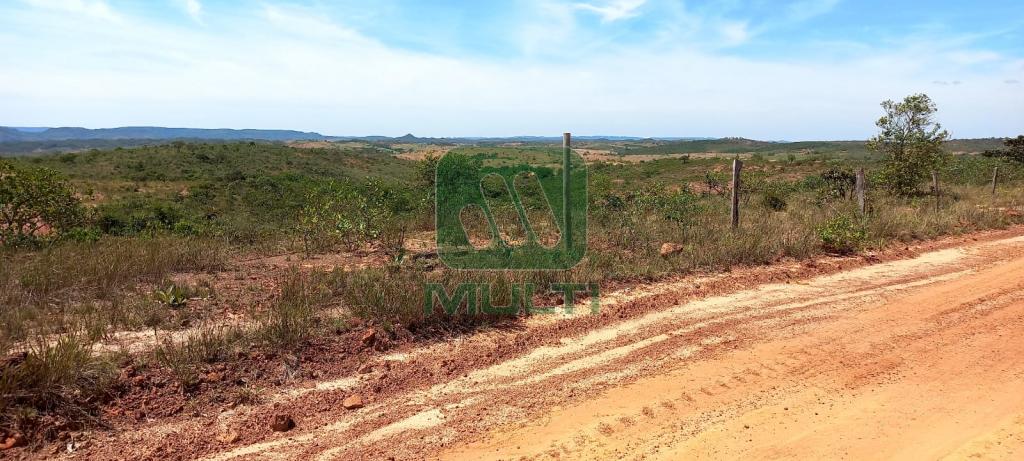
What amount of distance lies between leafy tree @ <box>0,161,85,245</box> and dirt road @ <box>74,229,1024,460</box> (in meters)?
6.54

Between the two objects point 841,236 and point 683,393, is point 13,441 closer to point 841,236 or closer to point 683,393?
point 683,393

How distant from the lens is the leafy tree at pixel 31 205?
777 centimetres

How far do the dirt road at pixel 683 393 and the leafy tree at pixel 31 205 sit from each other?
654 centimetres

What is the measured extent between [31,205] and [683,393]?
372 inches

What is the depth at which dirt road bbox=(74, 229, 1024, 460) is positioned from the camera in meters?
3.36

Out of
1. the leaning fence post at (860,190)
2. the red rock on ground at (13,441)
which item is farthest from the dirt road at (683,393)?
the leaning fence post at (860,190)

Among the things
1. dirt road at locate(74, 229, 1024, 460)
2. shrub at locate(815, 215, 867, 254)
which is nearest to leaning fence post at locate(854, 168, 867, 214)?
shrub at locate(815, 215, 867, 254)

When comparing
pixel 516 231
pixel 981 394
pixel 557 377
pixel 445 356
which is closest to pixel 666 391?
pixel 557 377

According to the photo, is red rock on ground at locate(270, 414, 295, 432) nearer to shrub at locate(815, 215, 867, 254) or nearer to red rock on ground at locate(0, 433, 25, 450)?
red rock on ground at locate(0, 433, 25, 450)
